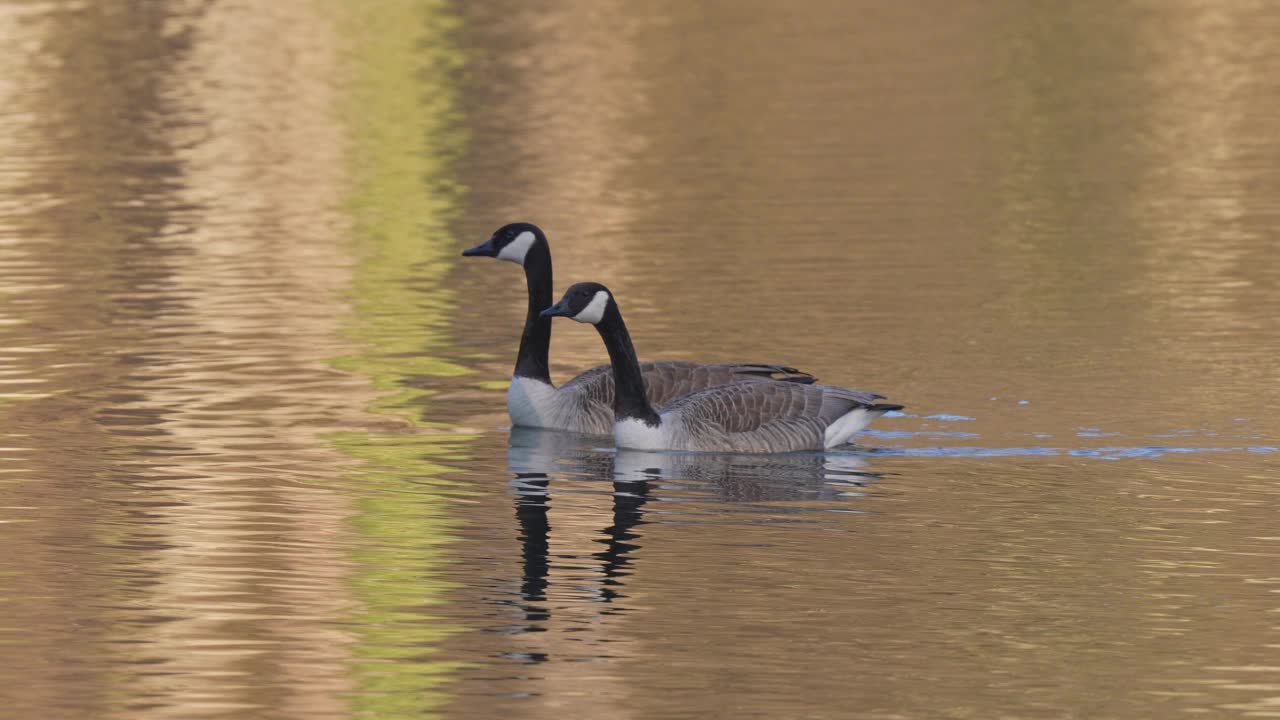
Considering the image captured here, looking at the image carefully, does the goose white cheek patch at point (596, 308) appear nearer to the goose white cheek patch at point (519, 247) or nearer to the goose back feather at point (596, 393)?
the goose back feather at point (596, 393)

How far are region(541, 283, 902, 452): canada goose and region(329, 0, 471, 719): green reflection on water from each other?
63.6 inches

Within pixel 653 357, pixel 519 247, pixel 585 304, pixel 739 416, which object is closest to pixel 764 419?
pixel 739 416

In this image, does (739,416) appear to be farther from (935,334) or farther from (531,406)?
(935,334)

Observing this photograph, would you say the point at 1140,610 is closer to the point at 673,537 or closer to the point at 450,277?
the point at 673,537

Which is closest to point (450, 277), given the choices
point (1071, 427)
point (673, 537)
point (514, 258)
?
point (514, 258)

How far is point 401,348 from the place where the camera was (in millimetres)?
26203

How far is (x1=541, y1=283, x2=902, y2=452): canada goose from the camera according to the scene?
20.9 metres

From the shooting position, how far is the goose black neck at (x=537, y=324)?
75.7ft

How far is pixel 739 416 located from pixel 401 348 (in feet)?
20.7

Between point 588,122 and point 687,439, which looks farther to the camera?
point 588,122

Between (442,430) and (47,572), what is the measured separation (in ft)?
20.2

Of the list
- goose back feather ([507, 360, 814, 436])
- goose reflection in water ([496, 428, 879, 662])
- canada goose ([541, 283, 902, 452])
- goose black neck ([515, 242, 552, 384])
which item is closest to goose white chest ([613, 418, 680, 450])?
canada goose ([541, 283, 902, 452])

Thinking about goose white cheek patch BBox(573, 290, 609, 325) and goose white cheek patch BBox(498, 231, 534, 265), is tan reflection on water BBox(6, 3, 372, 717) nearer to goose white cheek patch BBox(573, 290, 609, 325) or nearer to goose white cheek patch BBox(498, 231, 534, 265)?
goose white cheek patch BBox(498, 231, 534, 265)

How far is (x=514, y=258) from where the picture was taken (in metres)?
24.4
